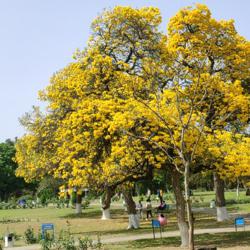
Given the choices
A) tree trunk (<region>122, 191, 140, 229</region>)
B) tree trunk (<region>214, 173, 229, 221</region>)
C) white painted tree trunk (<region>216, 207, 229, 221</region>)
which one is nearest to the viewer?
tree trunk (<region>122, 191, 140, 229</region>)

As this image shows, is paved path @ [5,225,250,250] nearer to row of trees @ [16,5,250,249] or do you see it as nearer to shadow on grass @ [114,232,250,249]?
shadow on grass @ [114,232,250,249]

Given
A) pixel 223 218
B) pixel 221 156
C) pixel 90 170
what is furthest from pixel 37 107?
pixel 221 156

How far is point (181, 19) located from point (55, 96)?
1096cm

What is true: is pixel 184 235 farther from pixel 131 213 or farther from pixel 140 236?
pixel 131 213

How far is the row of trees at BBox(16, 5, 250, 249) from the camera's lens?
66.2 feet

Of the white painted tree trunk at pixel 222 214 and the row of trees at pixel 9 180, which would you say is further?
the row of trees at pixel 9 180

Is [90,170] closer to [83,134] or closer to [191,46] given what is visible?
[83,134]

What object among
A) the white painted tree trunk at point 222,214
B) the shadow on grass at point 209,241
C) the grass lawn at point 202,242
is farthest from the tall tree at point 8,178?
the grass lawn at point 202,242

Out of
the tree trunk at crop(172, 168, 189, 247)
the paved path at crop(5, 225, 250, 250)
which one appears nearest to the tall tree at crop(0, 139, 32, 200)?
the paved path at crop(5, 225, 250, 250)

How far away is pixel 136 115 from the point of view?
20.4 m

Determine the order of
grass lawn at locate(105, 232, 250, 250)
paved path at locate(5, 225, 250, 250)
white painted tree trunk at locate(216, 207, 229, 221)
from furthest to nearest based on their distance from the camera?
1. white painted tree trunk at locate(216, 207, 229, 221)
2. paved path at locate(5, 225, 250, 250)
3. grass lawn at locate(105, 232, 250, 250)

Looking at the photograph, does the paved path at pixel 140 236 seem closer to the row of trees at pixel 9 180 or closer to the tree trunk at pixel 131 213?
the tree trunk at pixel 131 213

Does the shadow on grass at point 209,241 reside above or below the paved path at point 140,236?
below

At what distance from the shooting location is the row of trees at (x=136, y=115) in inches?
795
